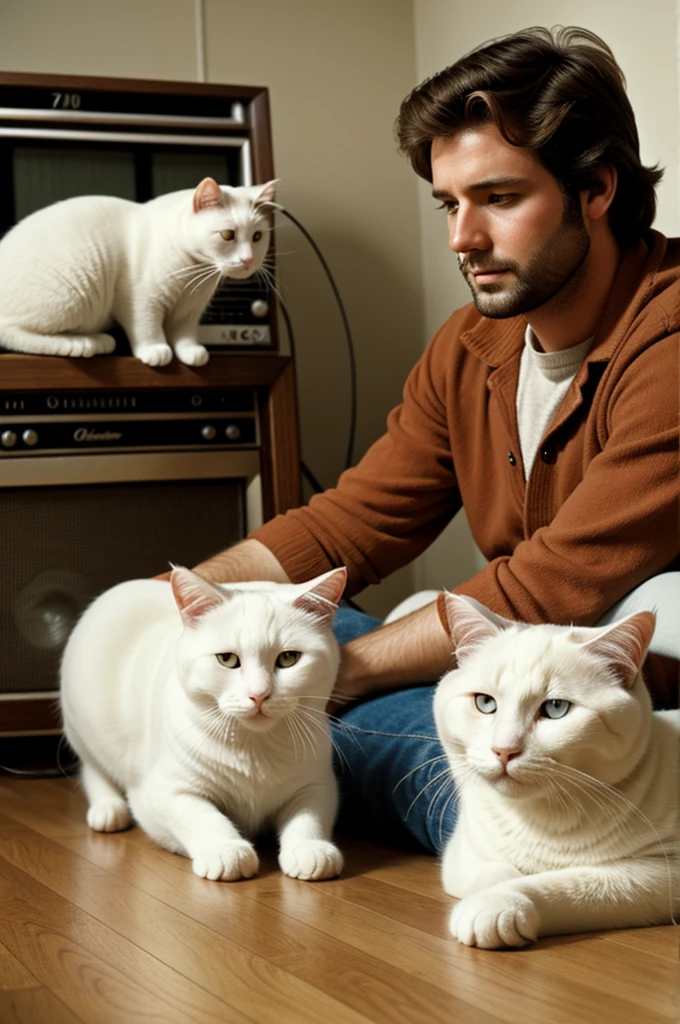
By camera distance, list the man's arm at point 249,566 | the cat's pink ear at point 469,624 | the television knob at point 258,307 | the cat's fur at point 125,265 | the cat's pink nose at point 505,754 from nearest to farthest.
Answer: the cat's pink nose at point 505,754, the cat's pink ear at point 469,624, the man's arm at point 249,566, the cat's fur at point 125,265, the television knob at point 258,307

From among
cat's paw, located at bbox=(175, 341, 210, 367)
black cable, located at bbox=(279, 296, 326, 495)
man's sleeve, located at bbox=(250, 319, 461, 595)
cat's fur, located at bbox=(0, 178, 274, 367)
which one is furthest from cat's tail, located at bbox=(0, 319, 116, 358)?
black cable, located at bbox=(279, 296, 326, 495)

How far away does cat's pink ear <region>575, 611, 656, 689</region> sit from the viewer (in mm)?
1005

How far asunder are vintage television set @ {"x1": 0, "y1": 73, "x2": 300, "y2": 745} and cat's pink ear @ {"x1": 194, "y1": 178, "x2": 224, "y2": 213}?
0.21 metres

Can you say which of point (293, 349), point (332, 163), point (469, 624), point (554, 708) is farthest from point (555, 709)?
point (332, 163)

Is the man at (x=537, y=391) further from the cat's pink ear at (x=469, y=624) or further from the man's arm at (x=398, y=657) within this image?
the cat's pink ear at (x=469, y=624)

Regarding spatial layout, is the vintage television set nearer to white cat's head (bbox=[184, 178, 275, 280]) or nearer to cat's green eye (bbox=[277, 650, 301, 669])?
white cat's head (bbox=[184, 178, 275, 280])

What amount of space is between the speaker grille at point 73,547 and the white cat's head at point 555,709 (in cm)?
103

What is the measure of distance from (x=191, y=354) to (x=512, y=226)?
2.29 feet

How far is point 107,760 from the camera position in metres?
1.50

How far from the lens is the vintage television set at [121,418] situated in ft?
6.32

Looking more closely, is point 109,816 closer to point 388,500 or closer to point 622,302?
point 388,500

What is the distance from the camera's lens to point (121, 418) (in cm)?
195

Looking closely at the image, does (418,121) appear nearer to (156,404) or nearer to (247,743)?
(156,404)

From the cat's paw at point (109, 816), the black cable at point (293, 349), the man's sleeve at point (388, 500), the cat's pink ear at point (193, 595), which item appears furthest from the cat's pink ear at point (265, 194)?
the cat's paw at point (109, 816)
